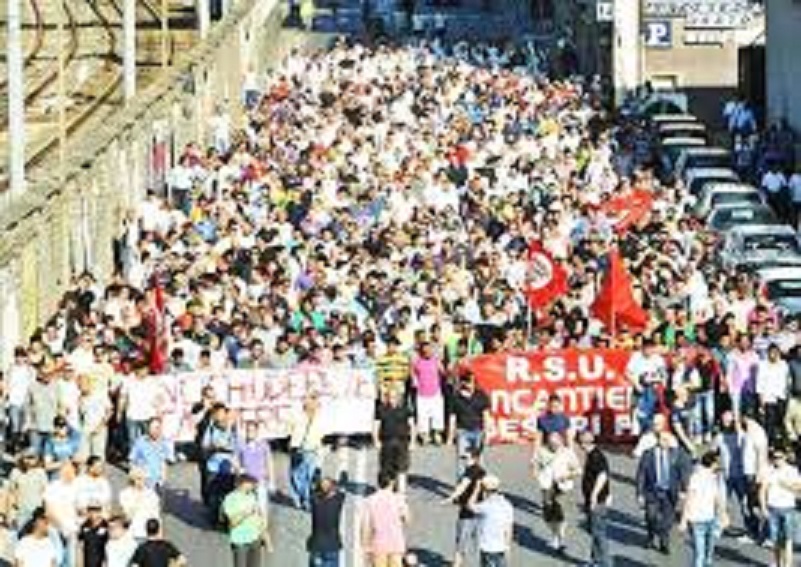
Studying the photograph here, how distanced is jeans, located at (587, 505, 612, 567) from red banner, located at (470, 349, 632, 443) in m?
5.00

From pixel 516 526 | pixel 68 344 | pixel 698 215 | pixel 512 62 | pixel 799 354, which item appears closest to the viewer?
pixel 516 526

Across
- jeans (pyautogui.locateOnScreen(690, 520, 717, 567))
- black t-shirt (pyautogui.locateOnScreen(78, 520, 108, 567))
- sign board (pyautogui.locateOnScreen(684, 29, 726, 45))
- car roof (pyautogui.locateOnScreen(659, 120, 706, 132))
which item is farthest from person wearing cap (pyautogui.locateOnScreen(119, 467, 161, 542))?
sign board (pyautogui.locateOnScreen(684, 29, 726, 45))

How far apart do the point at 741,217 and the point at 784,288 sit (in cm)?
607

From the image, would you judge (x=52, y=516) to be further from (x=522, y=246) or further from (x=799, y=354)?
(x=522, y=246)

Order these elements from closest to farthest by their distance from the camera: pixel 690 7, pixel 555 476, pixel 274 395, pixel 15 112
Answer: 1. pixel 555 476
2. pixel 274 395
3. pixel 15 112
4. pixel 690 7

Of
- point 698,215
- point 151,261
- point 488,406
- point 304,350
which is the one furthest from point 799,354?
point 698,215

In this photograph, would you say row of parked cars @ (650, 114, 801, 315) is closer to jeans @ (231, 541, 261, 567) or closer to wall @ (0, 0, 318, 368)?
wall @ (0, 0, 318, 368)

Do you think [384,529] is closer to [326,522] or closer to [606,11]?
[326,522]

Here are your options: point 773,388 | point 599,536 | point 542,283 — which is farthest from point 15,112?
point 599,536

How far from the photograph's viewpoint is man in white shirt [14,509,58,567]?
76.2 feet

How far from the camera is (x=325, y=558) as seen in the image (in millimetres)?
25062

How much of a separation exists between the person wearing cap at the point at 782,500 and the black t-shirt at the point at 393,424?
4490 millimetres

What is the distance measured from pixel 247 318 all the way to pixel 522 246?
755cm

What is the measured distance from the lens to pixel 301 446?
28.3 meters
